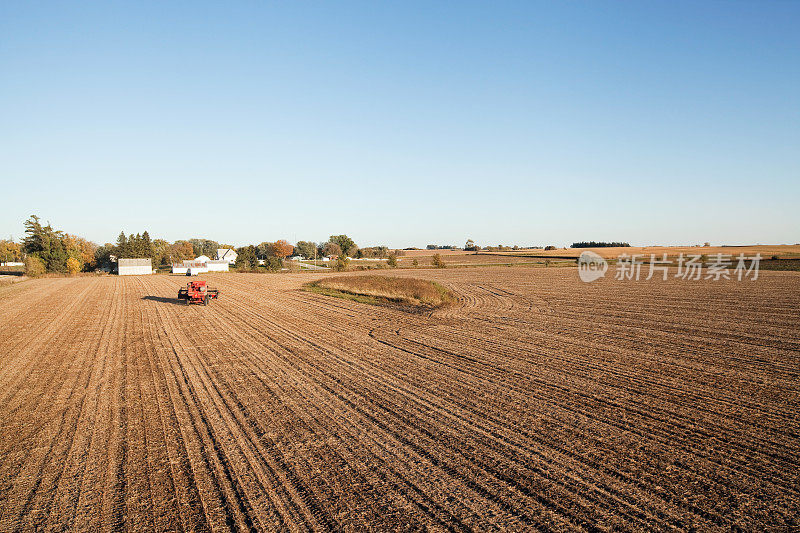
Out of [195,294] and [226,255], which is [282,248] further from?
[195,294]

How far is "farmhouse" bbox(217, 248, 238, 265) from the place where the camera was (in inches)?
4359

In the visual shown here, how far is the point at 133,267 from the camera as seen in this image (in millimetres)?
76750

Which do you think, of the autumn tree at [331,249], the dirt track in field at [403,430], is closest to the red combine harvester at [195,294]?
the dirt track in field at [403,430]

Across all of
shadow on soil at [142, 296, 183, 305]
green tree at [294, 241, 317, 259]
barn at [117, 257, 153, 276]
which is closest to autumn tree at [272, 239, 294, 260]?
green tree at [294, 241, 317, 259]

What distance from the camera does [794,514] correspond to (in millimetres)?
5680

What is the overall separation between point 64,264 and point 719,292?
10243cm

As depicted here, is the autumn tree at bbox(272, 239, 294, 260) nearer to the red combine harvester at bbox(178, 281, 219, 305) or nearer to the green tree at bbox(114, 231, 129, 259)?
the green tree at bbox(114, 231, 129, 259)

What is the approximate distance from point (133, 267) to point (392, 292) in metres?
66.8

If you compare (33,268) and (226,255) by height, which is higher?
(226,255)

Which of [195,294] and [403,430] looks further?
[195,294]

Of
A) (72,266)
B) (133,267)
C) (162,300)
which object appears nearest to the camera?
(162,300)

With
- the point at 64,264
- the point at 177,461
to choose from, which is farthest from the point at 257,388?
the point at 64,264

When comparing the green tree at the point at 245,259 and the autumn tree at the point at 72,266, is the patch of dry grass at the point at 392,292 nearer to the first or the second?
the green tree at the point at 245,259

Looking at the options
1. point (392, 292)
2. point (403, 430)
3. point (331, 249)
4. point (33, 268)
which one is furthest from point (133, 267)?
point (403, 430)
